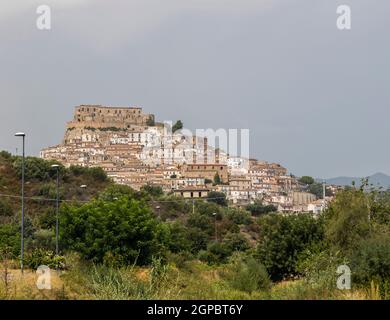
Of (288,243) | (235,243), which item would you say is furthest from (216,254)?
(288,243)

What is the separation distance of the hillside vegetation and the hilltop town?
69501 millimetres

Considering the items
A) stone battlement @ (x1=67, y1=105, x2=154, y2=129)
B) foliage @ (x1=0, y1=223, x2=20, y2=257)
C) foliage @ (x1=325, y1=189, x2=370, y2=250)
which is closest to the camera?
foliage @ (x1=325, y1=189, x2=370, y2=250)

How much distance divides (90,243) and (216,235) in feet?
88.3

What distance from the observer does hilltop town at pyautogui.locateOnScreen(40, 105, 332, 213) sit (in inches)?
5049

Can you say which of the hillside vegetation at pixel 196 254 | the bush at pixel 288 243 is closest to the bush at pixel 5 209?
the hillside vegetation at pixel 196 254

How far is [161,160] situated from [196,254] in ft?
377

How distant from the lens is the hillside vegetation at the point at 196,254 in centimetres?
1405

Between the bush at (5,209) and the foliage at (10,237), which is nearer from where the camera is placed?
the foliage at (10,237)

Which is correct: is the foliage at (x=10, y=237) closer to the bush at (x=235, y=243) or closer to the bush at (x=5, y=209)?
the bush at (x=235, y=243)

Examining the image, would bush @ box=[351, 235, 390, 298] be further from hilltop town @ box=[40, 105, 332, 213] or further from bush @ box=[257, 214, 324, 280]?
hilltop town @ box=[40, 105, 332, 213]

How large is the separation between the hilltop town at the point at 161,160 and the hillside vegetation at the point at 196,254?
228 ft

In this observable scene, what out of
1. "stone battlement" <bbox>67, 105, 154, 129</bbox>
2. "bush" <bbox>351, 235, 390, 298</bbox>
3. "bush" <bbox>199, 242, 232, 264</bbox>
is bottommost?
"bush" <bbox>199, 242, 232, 264</bbox>

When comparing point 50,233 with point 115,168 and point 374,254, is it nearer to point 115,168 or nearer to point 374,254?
point 374,254

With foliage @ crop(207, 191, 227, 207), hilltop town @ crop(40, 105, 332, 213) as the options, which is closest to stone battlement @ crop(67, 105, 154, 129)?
hilltop town @ crop(40, 105, 332, 213)
